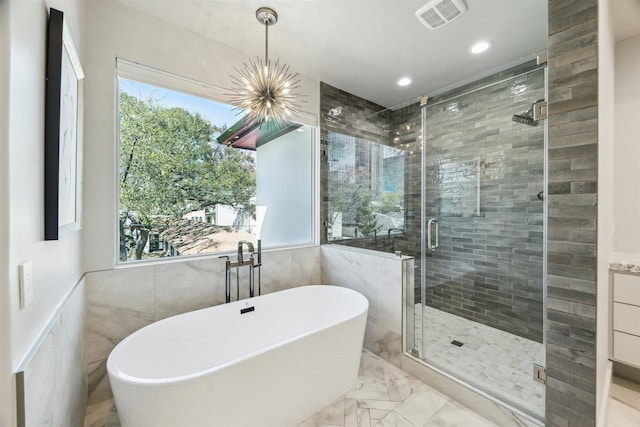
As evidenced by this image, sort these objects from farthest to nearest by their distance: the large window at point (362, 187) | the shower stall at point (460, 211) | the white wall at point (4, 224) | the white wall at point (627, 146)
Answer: the large window at point (362, 187) → the white wall at point (627, 146) → the shower stall at point (460, 211) → the white wall at point (4, 224)

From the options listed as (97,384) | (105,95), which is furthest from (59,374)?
(105,95)

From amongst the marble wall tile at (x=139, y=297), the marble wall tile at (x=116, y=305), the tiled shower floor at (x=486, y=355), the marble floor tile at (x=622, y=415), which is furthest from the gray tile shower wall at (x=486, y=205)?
the marble wall tile at (x=116, y=305)

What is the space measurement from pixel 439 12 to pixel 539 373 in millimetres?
2509

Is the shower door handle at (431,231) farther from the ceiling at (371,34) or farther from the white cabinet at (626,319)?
the ceiling at (371,34)

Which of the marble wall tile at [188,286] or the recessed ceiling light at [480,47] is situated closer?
the marble wall tile at [188,286]

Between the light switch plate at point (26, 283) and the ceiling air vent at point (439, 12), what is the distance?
2.55 metres

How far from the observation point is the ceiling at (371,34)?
75.5 inches

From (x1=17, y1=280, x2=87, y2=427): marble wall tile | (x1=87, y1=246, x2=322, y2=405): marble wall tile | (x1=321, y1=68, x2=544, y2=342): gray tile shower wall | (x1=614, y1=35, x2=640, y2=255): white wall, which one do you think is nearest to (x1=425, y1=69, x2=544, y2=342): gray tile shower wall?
(x1=321, y1=68, x2=544, y2=342): gray tile shower wall

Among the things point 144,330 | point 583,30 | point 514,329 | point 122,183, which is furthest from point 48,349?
point 514,329

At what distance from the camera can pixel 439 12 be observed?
6.31 ft

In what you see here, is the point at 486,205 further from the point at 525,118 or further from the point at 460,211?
→ the point at 525,118

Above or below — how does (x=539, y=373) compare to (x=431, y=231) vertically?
below

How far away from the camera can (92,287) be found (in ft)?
5.97

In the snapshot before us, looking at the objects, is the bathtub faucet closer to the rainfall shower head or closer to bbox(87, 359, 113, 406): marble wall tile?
bbox(87, 359, 113, 406): marble wall tile
